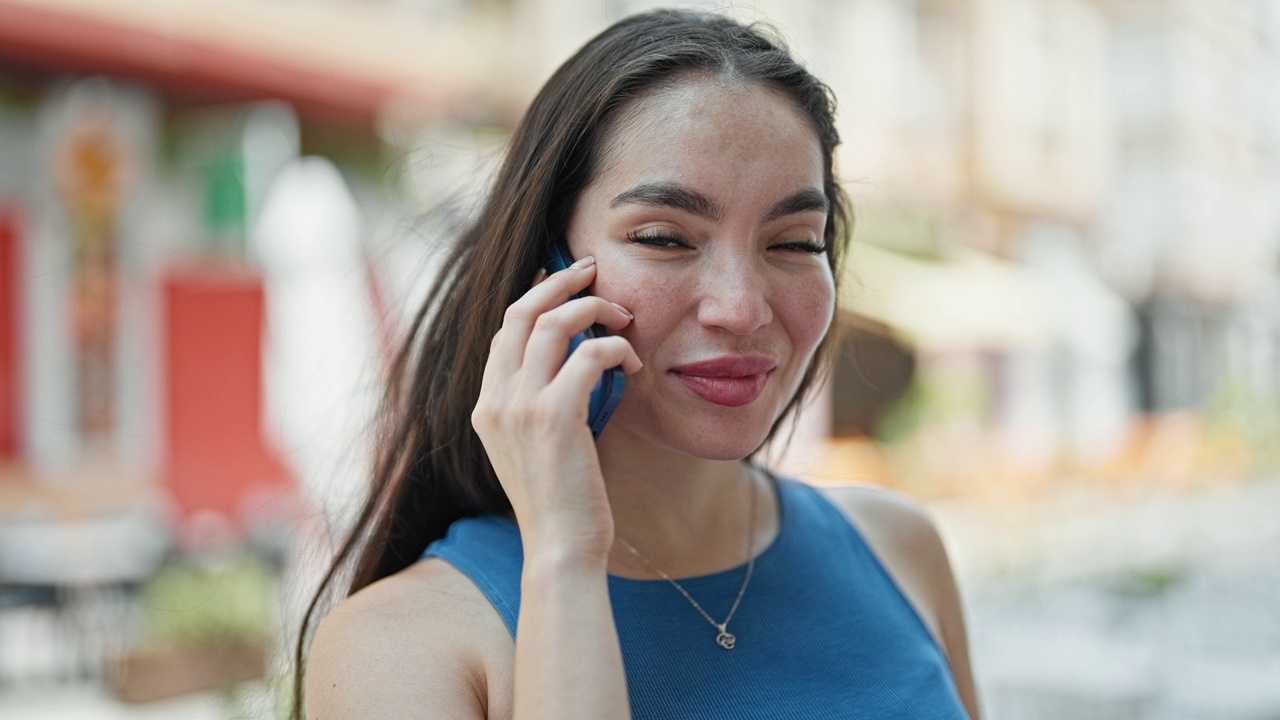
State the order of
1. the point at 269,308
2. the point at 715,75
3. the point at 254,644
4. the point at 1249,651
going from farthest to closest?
1. the point at 269,308
2. the point at 254,644
3. the point at 1249,651
4. the point at 715,75

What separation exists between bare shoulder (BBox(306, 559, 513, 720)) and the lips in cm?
37

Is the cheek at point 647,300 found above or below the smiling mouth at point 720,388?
above

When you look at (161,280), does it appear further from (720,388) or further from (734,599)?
(720,388)

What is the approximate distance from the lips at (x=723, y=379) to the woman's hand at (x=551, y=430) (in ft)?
0.38

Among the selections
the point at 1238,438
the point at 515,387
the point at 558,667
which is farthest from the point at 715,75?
the point at 1238,438

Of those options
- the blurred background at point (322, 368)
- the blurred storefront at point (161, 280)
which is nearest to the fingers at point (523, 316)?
the blurred background at point (322, 368)

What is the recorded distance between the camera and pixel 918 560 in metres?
1.83

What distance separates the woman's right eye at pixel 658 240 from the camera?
4.55ft

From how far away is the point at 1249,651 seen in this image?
17.3 ft

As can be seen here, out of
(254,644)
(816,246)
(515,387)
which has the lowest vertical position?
(254,644)

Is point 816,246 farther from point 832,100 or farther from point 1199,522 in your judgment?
point 1199,522

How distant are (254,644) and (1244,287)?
21.4 metres

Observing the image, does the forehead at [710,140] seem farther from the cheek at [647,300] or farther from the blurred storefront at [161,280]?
the blurred storefront at [161,280]

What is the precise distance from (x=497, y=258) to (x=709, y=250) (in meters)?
0.31
